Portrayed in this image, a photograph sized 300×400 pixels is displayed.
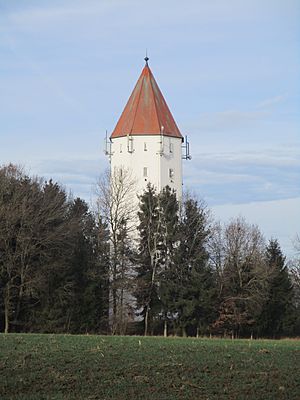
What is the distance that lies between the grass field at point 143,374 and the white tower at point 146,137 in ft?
150

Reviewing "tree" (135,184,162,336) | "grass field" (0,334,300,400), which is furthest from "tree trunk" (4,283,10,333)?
"grass field" (0,334,300,400)

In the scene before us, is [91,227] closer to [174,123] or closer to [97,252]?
[97,252]

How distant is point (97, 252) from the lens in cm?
5731

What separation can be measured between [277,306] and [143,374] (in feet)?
143

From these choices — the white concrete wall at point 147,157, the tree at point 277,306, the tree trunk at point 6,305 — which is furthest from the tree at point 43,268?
the white concrete wall at point 147,157

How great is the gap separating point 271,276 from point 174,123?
19.7 metres

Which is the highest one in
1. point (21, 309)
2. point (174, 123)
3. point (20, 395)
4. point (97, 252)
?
point (174, 123)

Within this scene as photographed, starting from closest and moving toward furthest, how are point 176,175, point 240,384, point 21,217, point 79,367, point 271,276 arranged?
point 240,384
point 79,367
point 21,217
point 271,276
point 176,175

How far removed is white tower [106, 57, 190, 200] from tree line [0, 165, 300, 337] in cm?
652

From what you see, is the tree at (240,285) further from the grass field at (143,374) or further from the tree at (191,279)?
the grass field at (143,374)

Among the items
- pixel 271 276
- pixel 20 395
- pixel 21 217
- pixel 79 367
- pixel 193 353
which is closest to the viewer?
pixel 20 395

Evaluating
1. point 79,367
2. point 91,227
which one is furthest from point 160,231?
point 79,367

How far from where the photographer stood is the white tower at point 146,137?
71.4 metres

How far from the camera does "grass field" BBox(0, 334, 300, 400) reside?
17156 mm
